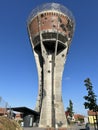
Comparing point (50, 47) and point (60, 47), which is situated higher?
point (50, 47)

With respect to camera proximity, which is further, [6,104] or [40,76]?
[40,76]

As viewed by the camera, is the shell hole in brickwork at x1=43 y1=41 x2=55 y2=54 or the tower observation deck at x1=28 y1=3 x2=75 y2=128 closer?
the tower observation deck at x1=28 y1=3 x2=75 y2=128

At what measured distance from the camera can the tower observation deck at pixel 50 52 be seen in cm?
5638

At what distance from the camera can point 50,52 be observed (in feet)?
215

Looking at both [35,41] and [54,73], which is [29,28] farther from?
[54,73]

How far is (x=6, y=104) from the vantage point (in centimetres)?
2114

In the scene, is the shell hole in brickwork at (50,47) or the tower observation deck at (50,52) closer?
the tower observation deck at (50,52)

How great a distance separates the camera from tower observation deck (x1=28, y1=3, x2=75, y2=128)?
56375 millimetres

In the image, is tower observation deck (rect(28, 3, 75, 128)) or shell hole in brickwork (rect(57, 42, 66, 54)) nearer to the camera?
tower observation deck (rect(28, 3, 75, 128))

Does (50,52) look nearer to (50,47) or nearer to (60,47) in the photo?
(50,47)

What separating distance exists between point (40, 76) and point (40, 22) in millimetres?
17760

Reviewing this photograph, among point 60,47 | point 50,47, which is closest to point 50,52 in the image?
point 50,47

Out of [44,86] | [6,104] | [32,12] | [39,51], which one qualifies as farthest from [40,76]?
[6,104]

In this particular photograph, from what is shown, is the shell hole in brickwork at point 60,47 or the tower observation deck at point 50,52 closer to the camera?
the tower observation deck at point 50,52
